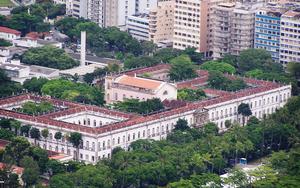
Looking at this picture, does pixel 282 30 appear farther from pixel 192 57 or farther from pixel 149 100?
pixel 149 100

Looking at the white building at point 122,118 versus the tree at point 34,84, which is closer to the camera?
the white building at point 122,118

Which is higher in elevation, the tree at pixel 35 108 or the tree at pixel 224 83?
the tree at pixel 35 108

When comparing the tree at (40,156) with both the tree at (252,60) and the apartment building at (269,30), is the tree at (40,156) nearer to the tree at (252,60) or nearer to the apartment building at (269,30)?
the tree at (252,60)

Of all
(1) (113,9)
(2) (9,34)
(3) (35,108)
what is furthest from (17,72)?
(1) (113,9)

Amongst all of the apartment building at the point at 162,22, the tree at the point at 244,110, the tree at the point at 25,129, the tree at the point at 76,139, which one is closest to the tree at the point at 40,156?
A: the tree at the point at 76,139

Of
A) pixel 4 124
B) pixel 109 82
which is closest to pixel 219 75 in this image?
pixel 109 82

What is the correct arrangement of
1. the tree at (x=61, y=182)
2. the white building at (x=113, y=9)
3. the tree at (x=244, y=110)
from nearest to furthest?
the tree at (x=61, y=182) → the tree at (x=244, y=110) → the white building at (x=113, y=9)

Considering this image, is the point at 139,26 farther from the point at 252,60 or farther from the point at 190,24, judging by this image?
the point at 252,60
